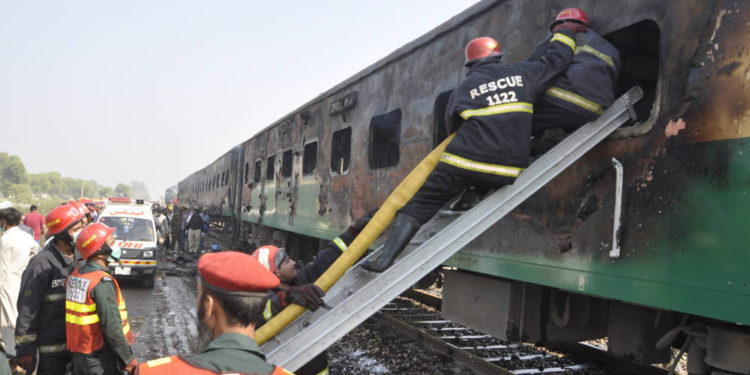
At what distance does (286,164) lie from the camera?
1053 cm

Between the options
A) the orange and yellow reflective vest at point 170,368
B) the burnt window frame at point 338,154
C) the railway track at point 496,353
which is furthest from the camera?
the burnt window frame at point 338,154

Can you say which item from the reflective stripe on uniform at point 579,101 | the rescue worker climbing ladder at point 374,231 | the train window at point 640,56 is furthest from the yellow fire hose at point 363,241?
the train window at point 640,56

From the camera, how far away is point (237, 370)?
1.35 metres

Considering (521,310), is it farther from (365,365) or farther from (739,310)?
(365,365)

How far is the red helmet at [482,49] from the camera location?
3.10 meters

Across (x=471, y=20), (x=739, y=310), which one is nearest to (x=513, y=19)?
(x=471, y=20)

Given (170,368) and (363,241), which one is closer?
(170,368)

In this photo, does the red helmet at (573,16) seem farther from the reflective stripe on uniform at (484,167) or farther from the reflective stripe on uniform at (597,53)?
the reflective stripe on uniform at (484,167)

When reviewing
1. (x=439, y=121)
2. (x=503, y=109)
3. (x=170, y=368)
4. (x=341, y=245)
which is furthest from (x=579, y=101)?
(x=170, y=368)

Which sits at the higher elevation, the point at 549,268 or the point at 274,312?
the point at 549,268

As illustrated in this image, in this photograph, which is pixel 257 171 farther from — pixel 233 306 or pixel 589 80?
pixel 233 306

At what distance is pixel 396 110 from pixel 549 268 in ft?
9.35

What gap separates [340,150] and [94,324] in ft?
16.0

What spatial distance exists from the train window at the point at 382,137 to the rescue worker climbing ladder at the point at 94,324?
3501mm
